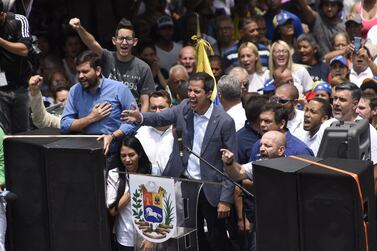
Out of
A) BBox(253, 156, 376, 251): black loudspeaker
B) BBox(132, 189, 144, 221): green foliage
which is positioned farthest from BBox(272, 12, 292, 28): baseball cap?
BBox(253, 156, 376, 251): black loudspeaker

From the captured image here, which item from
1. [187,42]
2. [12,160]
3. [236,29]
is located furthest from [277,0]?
[12,160]

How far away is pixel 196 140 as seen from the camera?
9.65m

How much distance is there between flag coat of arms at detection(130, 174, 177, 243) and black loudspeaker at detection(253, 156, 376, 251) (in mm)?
1158

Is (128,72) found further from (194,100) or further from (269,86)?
(269,86)

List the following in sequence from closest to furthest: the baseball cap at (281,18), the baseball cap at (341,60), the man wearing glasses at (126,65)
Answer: the man wearing glasses at (126,65)
the baseball cap at (341,60)
the baseball cap at (281,18)

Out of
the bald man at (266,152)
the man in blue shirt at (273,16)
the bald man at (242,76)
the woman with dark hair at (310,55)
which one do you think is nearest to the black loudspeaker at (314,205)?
the bald man at (266,152)

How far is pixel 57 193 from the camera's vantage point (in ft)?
27.7

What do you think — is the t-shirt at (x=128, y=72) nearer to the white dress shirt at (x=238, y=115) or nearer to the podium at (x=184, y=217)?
the white dress shirt at (x=238, y=115)

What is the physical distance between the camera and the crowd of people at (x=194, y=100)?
9.41 m

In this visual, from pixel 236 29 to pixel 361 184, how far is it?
8313 millimetres

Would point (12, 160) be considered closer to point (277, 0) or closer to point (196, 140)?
point (196, 140)

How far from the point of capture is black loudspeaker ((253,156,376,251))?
7.10 m

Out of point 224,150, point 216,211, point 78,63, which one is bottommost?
point 216,211

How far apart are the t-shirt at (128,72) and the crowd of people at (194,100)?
0.03 feet
